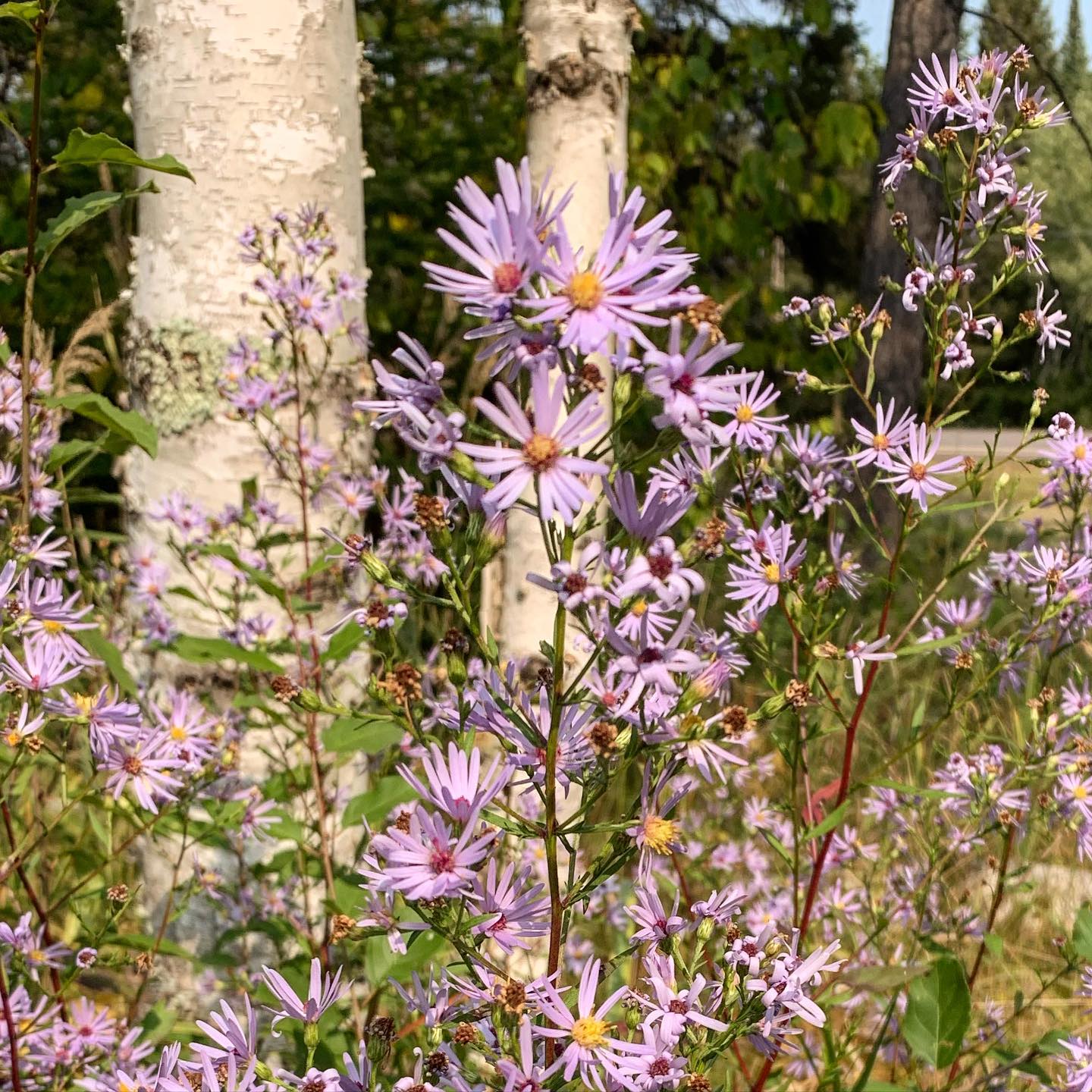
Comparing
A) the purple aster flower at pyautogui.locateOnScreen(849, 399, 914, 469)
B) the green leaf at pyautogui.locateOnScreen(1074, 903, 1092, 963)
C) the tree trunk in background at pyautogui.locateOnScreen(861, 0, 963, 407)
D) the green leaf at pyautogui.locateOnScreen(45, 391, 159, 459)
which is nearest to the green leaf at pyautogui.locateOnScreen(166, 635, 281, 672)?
the green leaf at pyautogui.locateOnScreen(45, 391, 159, 459)

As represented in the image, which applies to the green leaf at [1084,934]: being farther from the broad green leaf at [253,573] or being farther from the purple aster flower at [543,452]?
the broad green leaf at [253,573]

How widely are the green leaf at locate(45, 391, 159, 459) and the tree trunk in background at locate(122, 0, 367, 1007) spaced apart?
0.62 metres

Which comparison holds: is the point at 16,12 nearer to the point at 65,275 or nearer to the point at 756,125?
the point at 65,275

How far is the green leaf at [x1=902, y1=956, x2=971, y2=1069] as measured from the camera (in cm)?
117

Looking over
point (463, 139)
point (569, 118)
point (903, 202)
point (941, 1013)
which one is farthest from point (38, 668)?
point (903, 202)

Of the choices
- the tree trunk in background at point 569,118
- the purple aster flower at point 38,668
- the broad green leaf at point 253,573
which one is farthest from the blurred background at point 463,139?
the purple aster flower at point 38,668

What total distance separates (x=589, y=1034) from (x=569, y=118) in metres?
1.91

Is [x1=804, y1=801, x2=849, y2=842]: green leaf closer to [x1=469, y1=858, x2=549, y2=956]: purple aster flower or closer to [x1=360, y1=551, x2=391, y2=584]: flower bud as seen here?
[x1=469, y1=858, x2=549, y2=956]: purple aster flower

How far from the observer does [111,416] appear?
1.22 m

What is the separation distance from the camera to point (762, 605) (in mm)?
1206

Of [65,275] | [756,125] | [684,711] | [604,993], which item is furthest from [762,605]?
[756,125]

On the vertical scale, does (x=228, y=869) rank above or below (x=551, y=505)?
below

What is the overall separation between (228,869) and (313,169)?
50.2 inches


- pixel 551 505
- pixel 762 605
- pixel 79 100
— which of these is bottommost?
pixel 762 605
